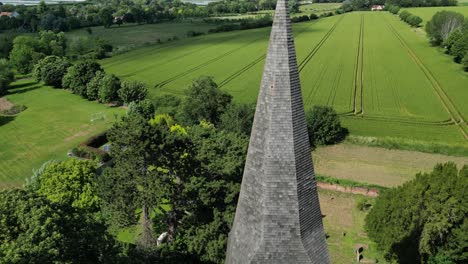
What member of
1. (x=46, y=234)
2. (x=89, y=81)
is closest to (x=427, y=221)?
(x=46, y=234)

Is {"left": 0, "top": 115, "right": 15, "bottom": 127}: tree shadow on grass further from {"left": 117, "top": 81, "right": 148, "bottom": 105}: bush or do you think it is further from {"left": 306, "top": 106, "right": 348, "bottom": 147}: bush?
{"left": 306, "top": 106, "right": 348, "bottom": 147}: bush

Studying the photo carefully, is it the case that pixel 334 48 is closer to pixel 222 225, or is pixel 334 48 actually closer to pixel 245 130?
pixel 245 130

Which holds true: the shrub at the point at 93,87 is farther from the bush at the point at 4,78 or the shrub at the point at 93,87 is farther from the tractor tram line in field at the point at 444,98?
the tractor tram line in field at the point at 444,98

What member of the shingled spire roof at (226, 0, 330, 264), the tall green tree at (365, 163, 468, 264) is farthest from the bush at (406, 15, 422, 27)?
the shingled spire roof at (226, 0, 330, 264)

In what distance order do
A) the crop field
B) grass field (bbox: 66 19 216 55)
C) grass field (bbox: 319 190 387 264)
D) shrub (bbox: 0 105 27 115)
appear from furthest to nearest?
the crop field → grass field (bbox: 66 19 216 55) → shrub (bbox: 0 105 27 115) → grass field (bbox: 319 190 387 264)

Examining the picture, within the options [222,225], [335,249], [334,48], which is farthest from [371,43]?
[222,225]

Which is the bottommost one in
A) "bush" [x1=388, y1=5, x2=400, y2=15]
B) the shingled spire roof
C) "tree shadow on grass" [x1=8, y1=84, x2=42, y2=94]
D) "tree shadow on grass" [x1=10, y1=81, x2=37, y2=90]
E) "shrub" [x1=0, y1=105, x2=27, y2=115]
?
"shrub" [x1=0, y1=105, x2=27, y2=115]

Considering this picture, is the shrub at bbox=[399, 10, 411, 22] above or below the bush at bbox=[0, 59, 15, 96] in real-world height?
above
